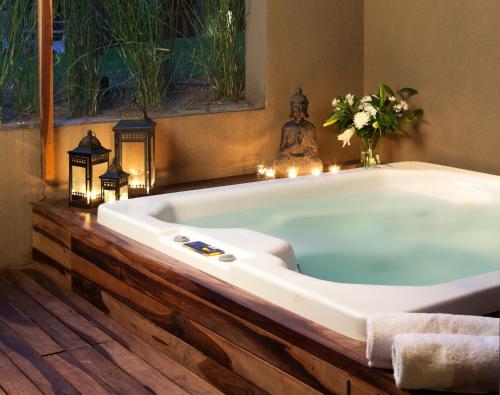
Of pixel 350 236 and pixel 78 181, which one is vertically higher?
pixel 78 181

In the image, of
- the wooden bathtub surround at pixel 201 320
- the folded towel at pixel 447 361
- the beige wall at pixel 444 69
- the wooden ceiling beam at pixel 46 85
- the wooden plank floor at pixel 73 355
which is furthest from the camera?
the beige wall at pixel 444 69

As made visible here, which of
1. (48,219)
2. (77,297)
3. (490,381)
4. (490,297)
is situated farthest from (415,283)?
(48,219)

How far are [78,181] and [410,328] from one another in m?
2.16

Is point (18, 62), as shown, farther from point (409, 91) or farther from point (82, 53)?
point (409, 91)

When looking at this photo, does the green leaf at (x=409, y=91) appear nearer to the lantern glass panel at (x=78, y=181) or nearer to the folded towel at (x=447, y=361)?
the lantern glass panel at (x=78, y=181)

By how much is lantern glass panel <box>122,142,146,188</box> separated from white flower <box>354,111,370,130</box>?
1110 millimetres

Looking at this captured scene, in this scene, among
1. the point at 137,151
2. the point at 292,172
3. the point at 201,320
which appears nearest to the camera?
the point at 201,320

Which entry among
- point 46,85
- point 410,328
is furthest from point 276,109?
point 410,328

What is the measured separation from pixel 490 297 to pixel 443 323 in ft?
1.35

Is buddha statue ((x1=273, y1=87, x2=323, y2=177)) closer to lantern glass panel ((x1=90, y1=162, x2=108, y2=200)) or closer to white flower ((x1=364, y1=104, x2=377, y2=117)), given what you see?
white flower ((x1=364, y1=104, x2=377, y2=117))

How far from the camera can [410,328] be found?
90.4 inches

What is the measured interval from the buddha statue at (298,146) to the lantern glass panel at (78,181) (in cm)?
100

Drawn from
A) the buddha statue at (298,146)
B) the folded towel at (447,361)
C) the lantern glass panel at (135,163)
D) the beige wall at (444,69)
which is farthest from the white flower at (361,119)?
the folded towel at (447,361)

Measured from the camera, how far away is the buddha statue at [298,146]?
14.9ft
